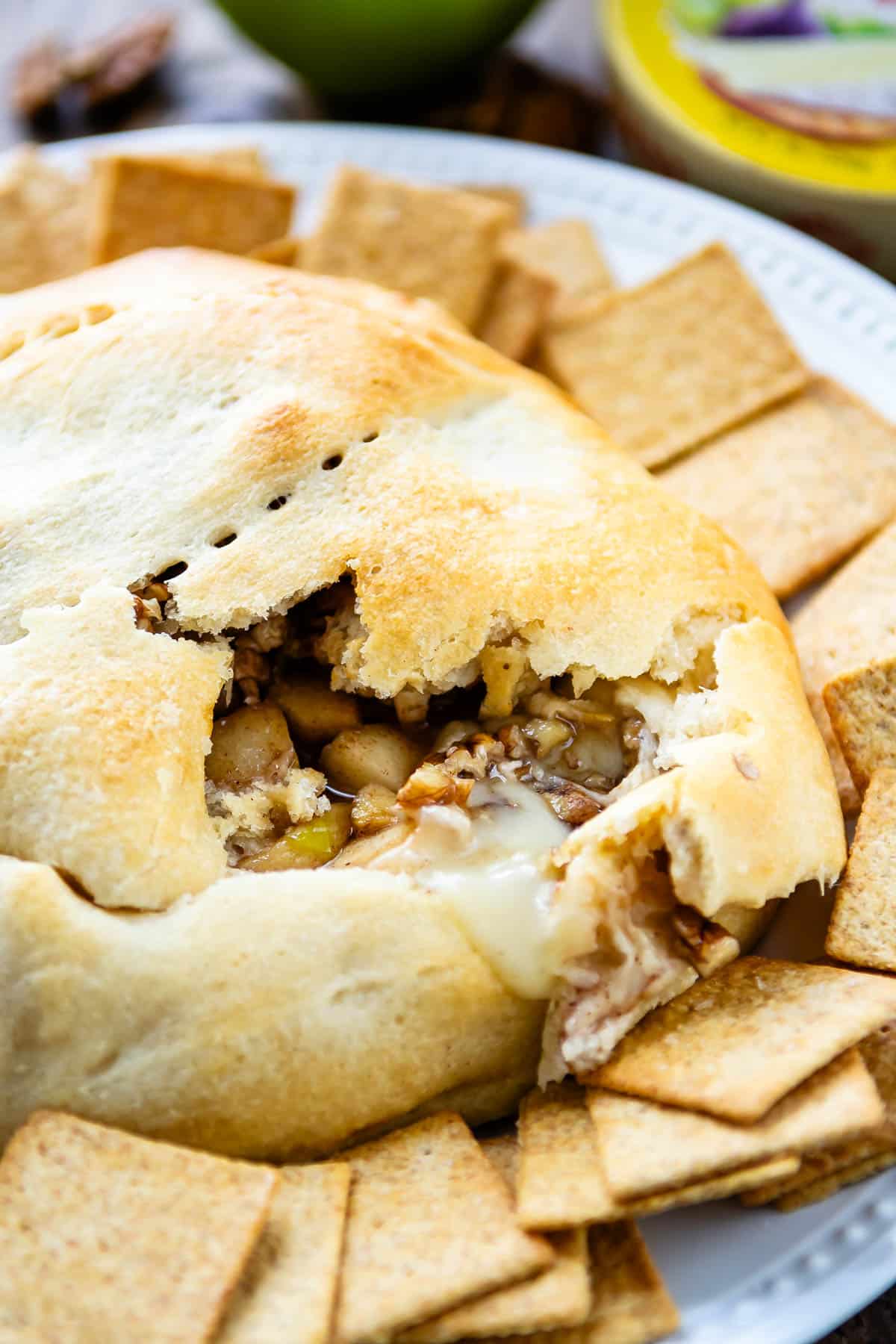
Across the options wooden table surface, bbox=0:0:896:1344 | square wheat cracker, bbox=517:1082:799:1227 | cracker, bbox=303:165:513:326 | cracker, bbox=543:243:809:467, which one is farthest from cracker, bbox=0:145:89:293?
square wheat cracker, bbox=517:1082:799:1227

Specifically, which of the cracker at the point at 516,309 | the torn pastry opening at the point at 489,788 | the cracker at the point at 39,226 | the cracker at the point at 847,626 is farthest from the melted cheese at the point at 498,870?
the cracker at the point at 39,226

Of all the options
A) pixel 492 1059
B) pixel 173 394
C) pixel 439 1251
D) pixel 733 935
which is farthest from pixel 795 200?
pixel 439 1251

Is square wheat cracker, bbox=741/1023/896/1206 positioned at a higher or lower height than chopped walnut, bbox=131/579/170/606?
lower

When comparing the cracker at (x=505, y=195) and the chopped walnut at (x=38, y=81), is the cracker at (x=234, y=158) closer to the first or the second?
the cracker at (x=505, y=195)

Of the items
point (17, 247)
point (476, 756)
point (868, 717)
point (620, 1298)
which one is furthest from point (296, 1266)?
point (17, 247)

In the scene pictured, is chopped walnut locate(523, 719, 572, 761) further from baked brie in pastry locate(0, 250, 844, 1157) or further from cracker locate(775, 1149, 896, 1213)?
cracker locate(775, 1149, 896, 1213)

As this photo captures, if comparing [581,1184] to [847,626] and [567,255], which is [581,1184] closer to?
[847,626]
